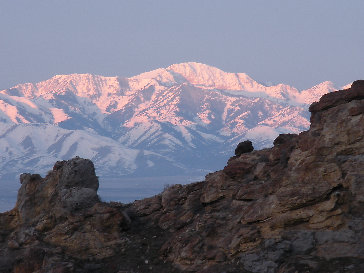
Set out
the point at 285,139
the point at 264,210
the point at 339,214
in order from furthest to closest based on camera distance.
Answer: the point at 285,139, the point at 264,210, the point at 339,214

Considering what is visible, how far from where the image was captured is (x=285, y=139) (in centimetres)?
3712

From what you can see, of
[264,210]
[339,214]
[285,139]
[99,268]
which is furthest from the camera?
[285,139]

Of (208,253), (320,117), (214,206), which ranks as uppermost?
(320,117)

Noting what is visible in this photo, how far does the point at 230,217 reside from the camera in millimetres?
32875

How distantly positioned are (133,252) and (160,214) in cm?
420

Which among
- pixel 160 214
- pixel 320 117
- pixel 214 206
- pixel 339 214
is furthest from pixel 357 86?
pixel 160 214

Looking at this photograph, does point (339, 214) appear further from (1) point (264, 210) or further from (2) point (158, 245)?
(2) point (158, 245)

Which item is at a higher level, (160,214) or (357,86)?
(357,86)

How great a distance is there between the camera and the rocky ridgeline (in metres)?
28.7

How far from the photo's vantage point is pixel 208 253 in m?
31.0

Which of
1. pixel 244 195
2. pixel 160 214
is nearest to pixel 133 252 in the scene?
pixel 160 214

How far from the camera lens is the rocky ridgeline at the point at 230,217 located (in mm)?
28719

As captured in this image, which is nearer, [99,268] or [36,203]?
[99,268]

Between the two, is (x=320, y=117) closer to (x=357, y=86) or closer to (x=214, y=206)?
(x=357, y=86)
